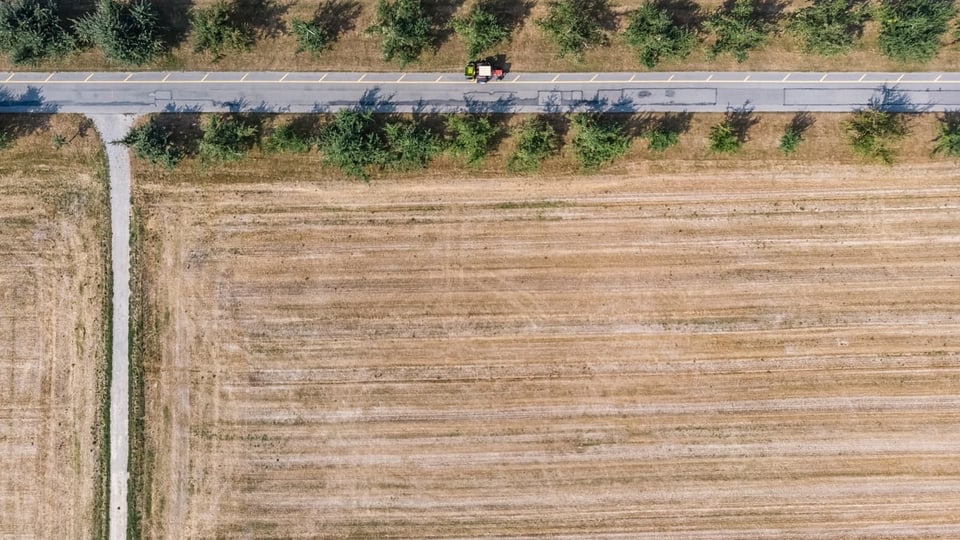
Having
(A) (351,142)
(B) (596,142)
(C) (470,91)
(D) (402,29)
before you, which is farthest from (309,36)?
(B) (596,142)

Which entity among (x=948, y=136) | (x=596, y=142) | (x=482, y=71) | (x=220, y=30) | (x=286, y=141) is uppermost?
(x=220, y=30)

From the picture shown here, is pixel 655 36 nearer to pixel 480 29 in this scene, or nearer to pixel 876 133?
pixel 480 29

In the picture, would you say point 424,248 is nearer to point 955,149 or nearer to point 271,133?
point 271,133

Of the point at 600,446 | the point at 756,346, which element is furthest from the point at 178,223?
the point at 756,346

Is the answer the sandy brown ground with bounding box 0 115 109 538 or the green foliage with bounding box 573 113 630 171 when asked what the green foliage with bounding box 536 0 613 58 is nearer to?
the green foliage with bounding box 573 113 630 171

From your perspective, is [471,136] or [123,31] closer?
[123,31]

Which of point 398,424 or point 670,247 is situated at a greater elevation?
point 670,247
